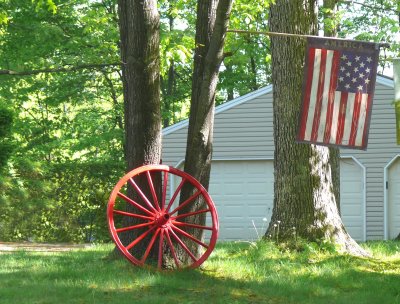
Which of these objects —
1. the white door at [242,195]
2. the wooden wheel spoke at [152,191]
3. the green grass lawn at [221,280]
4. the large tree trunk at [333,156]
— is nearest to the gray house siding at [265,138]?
the white door at [242,195]

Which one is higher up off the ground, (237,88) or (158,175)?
(237,88)

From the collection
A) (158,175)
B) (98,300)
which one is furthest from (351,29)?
(98,300)

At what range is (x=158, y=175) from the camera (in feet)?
28.1

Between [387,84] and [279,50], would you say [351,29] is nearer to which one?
[387,84]

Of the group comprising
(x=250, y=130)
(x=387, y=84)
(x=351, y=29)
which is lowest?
(x=250, y=130)

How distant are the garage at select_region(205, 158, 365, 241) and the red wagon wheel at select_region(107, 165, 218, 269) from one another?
438 inches

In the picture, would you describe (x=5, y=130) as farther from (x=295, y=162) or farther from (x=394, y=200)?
(x=394, y=200)

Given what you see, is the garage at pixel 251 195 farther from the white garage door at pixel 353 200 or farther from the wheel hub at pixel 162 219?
the wheel hub at pixel 162 219

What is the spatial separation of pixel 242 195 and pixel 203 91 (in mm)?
11466

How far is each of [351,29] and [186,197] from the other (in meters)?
20.0

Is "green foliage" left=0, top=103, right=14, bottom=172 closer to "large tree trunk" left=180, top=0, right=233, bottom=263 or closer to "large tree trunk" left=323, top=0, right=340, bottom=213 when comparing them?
"large tree trunk" left=323, top=0, right=340, bottom=213

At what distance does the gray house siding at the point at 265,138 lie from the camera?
19.4 metres

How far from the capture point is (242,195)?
777 inches

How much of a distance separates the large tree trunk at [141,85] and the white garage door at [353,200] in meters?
11.9
